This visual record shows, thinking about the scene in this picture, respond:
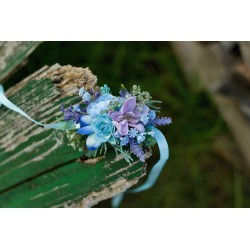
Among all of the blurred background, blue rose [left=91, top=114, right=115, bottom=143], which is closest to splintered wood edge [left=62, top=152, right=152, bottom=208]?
blue rose [left=91, top=114, right=115, bottom=143]

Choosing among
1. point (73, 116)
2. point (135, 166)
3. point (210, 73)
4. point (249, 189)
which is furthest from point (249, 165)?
point (73, 116)

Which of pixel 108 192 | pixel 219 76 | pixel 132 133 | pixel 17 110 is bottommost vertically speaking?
pixel 108 192

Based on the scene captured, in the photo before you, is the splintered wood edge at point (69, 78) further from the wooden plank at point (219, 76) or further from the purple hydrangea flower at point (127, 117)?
the wooden plank at point (219, 76)

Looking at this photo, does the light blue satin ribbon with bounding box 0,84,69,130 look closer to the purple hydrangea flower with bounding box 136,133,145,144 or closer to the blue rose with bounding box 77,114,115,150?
the blue rose with bounding box 77,114,115,150

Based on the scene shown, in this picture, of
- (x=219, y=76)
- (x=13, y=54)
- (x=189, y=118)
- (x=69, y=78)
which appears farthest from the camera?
(x=189, y=118)

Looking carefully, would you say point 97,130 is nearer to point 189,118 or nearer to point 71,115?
point 71,115

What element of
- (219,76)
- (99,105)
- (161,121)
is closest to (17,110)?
(99,105)
